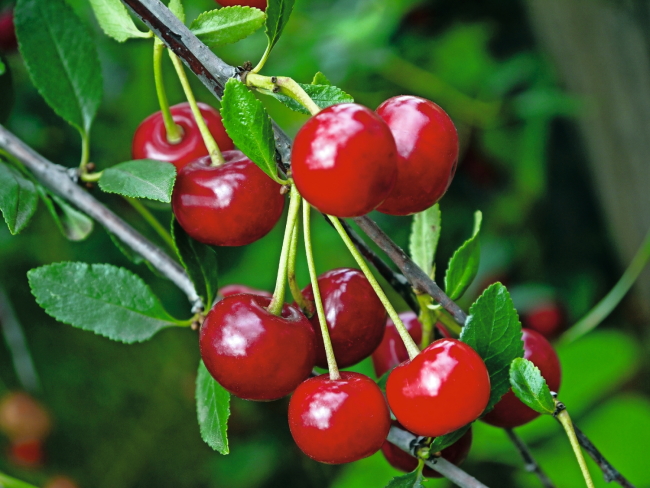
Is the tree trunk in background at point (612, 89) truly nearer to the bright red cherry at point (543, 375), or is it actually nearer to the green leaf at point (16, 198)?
the bright red cherry at point (543, 375)

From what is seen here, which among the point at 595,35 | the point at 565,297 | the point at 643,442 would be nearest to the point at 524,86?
the point at 595,35

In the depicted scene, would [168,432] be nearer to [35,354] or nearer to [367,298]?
[35,354]

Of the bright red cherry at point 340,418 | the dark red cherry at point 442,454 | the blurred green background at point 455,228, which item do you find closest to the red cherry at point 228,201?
the bright red cherry at point 340,418

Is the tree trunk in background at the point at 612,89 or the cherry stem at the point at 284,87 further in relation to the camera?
the tree trunk in background at the point at 612,89

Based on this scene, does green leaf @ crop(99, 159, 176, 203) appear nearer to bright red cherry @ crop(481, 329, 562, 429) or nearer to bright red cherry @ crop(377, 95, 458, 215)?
bright red cherry @ crop(377, 95, 458, 215)

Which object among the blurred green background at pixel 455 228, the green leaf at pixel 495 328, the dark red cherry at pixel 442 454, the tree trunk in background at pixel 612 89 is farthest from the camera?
the tree trunk in background at pixel 612 89

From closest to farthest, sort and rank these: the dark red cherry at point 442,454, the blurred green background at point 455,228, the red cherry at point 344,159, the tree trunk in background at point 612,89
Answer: the red cherry at point 344,159 < the dark red cherry at point 442,454 < the blurred green background at point 455,228 < the tree trunk in background at point 612,89

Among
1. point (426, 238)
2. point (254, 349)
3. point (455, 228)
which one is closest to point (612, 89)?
point (455, 228)

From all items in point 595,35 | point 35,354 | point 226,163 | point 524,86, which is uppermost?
point 226,163

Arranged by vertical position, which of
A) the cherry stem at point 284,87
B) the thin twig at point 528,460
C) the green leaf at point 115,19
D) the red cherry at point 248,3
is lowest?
the thin twig at point 528,460
